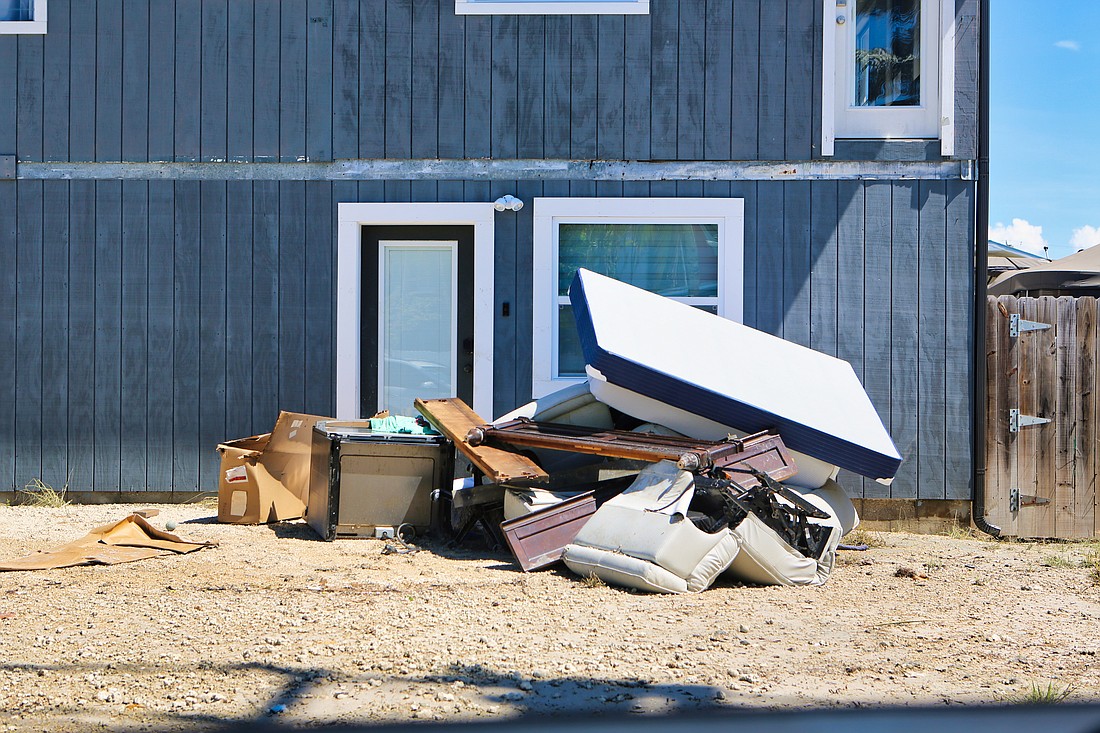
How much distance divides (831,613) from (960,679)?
3.72ft

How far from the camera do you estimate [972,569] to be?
6.36 m

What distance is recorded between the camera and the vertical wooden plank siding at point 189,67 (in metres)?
8.24

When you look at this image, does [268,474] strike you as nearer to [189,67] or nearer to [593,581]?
[593,581]

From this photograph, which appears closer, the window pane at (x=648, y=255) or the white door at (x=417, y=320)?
the window pane at (x=648, y=255)

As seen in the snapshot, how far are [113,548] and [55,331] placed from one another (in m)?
3.09

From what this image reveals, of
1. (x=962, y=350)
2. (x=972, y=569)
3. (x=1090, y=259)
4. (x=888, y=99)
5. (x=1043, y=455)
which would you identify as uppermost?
(x=888, y=99)

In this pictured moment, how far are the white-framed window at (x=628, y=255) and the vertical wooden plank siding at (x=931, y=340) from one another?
1464mm

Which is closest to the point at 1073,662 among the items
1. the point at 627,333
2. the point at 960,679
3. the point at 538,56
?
the point at 960,679

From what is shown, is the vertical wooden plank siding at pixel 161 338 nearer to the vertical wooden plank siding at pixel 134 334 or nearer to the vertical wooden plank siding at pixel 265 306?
the vertical wooden plank siding at pixel 134 334

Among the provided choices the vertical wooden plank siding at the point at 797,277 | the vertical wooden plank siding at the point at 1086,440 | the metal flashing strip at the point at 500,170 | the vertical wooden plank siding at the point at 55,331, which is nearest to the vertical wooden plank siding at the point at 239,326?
the metal flashing strip at the point at 500,170

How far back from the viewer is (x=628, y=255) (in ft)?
27.2

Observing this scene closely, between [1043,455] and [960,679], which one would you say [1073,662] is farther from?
[1043,455]

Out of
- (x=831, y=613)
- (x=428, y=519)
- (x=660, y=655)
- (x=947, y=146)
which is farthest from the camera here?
(x=947, y=146)

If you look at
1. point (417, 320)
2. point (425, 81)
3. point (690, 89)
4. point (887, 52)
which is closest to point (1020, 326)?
point (887, 52)
